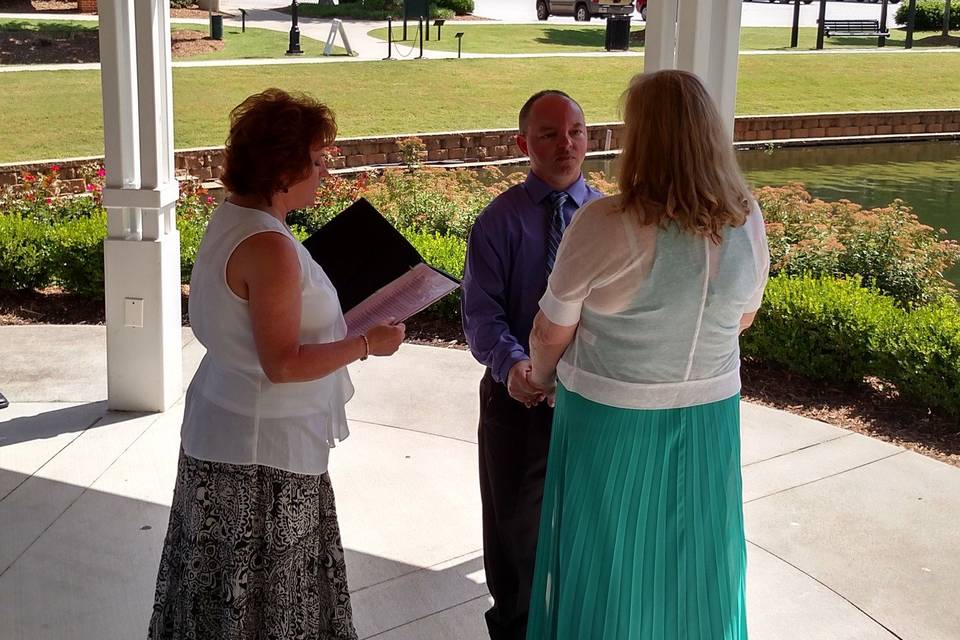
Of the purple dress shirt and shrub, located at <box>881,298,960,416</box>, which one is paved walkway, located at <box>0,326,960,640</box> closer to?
shrub, located at <box>881,298,960,416</box>

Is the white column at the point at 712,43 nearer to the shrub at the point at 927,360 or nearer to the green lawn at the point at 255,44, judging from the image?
the shrub at the point at 927,360

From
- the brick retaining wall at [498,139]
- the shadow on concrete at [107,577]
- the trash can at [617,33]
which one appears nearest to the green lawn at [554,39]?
the trash can at [617,33]

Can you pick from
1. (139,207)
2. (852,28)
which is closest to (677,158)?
(139,207)

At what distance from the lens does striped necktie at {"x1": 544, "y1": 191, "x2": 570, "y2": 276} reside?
304 centimetres

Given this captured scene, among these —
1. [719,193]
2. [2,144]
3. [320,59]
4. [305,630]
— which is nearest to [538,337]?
[719,193]

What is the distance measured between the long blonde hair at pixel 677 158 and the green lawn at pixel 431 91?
17.2 metres

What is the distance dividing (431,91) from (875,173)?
943cm

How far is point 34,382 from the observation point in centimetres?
Answer: 596

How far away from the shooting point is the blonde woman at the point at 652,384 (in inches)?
89.7

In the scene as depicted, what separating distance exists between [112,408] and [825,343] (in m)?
3.85

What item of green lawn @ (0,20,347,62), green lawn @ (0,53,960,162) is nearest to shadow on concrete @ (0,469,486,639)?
green lawn @ (0,53,960,162)

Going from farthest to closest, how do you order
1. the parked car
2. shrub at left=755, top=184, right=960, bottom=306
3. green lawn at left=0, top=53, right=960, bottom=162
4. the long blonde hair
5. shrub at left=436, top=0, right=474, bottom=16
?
shrub at left=436, top=0, right=474, bottom=16 → the parked car → green lawn at left=0, top=53, right=960, bottom=162 → shrub at left=755, top=184, right=960, bottom=306 → the long blonde hair

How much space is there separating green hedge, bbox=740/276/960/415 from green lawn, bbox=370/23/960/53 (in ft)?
74.3

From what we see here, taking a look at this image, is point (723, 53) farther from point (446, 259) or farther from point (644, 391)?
point (446, 259)
